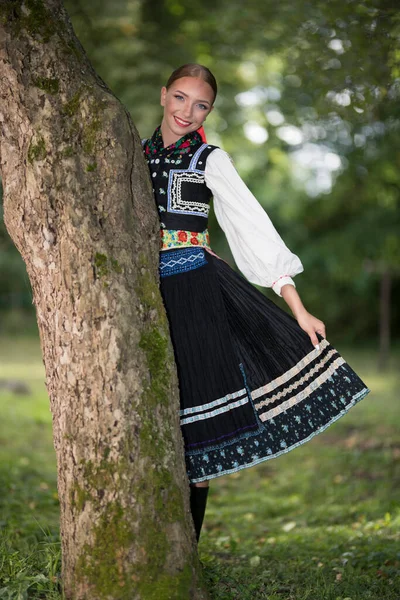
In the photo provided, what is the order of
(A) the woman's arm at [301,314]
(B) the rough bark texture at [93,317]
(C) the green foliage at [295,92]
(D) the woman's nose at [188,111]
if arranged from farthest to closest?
(C) the green foliage at [295,92] → (D) the woman's nose at [188,111] → (A) the woman's arm at [301,314] → (B) the rough bark texture at [93,317]

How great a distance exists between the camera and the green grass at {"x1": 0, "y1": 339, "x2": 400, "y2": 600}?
2.91m

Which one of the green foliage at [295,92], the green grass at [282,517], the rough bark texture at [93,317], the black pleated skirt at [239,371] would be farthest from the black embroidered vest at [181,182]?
the green grass at [282,517]

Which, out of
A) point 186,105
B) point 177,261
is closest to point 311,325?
point 177,261

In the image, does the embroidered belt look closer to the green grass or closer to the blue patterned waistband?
the blue patterned waistband

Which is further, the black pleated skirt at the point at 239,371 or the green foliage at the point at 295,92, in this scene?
the green foliage at the point at 295,92

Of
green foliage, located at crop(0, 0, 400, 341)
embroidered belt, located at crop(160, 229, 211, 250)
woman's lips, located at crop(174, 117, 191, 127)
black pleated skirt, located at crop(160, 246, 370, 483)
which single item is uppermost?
green foliage, located at crop(0, 0, 400, 341)

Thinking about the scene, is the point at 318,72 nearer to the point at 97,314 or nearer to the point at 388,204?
the point at 97,314

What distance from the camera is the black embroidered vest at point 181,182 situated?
279cm

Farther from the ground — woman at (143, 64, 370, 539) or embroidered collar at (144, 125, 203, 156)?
embroidered collar at (144, 125, 203, 156)

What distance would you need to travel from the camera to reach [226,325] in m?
2.87

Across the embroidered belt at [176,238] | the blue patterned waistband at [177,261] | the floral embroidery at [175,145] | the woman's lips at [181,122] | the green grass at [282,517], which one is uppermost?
the woman's lips at [181,122]

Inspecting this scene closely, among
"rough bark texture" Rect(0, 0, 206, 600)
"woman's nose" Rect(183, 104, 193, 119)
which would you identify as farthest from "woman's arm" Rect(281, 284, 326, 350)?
"woman's nose" Rect(183, 104, 193, 119)

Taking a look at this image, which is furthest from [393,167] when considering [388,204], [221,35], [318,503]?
[318,503]

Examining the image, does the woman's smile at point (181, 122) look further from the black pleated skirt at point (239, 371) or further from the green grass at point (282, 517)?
the green grass at point (282, 517)
